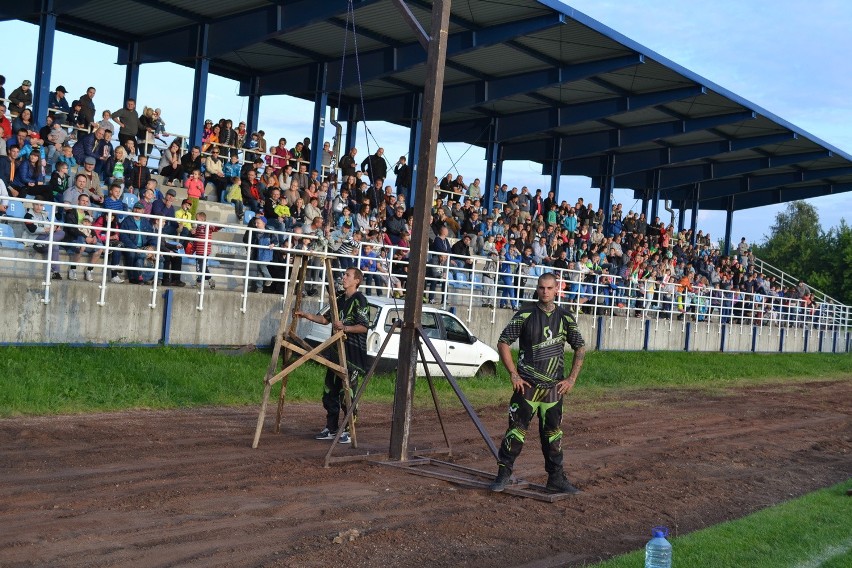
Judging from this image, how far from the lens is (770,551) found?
800 centimetres

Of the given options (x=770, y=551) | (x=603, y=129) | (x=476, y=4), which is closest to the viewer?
(x=770, y=551)

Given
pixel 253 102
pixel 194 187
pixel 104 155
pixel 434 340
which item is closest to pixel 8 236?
pixel 104 155

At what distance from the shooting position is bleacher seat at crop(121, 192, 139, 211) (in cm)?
1850

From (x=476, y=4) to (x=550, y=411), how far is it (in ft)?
55.2

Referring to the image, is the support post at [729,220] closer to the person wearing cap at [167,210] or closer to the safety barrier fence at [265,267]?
the safety barrier fence at [265,267]

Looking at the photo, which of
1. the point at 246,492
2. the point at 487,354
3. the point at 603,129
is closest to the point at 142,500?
the point at 246,492

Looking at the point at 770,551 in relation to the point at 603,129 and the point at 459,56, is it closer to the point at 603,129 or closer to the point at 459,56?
the point at 459,56

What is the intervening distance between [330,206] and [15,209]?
204 inches

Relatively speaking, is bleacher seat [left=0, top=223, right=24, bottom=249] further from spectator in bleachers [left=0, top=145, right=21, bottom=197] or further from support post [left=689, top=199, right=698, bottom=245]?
support post [left=689, top=199, right=698, bottom=245]

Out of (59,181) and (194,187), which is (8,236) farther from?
(194,187)

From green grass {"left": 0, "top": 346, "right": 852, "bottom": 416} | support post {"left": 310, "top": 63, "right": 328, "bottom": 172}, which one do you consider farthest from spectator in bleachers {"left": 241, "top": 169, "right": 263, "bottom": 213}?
support post {"left": 310, "top": 63, "right": 328, "bottom": 172}

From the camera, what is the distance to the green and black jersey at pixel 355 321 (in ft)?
39.4

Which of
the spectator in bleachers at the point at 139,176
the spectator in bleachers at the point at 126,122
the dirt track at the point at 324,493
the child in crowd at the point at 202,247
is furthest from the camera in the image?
the spectator in bleachers at the point at 126,122

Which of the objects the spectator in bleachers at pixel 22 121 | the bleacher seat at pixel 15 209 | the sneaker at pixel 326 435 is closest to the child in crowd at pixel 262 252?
the bleacher seat at pixel 15 209
